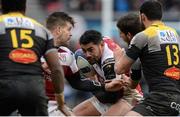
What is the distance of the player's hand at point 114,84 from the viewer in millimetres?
9250

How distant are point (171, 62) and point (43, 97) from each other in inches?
65.2

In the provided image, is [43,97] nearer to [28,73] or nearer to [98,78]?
[28,73]

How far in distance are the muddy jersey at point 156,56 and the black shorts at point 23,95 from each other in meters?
1.33

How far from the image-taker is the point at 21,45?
7633 millimetres

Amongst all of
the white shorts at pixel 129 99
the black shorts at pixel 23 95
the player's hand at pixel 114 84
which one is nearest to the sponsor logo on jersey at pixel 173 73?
the player's hand at pixel 114 84

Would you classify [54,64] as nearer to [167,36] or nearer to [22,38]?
[22,38]

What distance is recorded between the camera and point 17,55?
7621mm

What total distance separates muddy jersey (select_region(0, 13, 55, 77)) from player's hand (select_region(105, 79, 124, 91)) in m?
1.67

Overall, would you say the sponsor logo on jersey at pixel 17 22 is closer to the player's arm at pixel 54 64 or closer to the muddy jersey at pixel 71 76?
the player's arm at pixel 54 64

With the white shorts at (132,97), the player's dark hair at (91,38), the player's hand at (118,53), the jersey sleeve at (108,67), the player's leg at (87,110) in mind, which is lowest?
the player's leg at (87,110)

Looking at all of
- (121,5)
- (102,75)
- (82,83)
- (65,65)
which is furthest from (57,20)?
(121,5)

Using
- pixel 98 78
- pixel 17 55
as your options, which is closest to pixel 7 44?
pixel 17 55

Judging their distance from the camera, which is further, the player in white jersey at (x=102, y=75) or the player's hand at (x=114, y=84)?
the player in white jersey at (x=102, y=75)

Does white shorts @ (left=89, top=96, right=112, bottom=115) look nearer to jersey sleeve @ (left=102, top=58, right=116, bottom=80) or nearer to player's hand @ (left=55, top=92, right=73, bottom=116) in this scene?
jersey sleeve @ (left=102, top=58, right=116, bottom=80)
